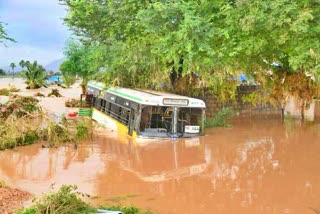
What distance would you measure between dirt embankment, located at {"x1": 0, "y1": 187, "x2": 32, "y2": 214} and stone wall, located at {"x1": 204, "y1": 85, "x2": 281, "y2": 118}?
56.7 feet

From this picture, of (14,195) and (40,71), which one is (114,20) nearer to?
(14,195)

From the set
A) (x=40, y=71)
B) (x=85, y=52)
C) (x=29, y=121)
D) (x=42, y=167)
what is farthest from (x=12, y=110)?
(x=40, y=71)

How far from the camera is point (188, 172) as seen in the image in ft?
44.0

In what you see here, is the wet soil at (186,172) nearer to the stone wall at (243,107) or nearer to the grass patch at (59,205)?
the grass patch at (59,205)

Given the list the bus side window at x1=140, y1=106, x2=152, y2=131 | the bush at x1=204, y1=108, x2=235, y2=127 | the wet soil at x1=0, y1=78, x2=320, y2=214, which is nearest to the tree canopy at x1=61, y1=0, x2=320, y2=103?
the bus side window at x1=140, y1=106, x2=152, y2=131

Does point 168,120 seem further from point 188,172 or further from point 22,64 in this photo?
point 22,64

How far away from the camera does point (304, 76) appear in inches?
930

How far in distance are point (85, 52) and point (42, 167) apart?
912 inches

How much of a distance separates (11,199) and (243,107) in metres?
22.2

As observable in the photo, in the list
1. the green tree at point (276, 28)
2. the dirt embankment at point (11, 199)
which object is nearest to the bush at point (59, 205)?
the dirt embankment at point (11, 199)

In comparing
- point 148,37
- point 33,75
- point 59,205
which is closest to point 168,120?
point 148,37

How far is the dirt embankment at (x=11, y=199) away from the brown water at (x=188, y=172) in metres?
1.09

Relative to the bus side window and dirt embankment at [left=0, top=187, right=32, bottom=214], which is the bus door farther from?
dirt embankment at [left=0, top=187, right=32, bottom=214]

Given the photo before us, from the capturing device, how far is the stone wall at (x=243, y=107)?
86.4 feet
